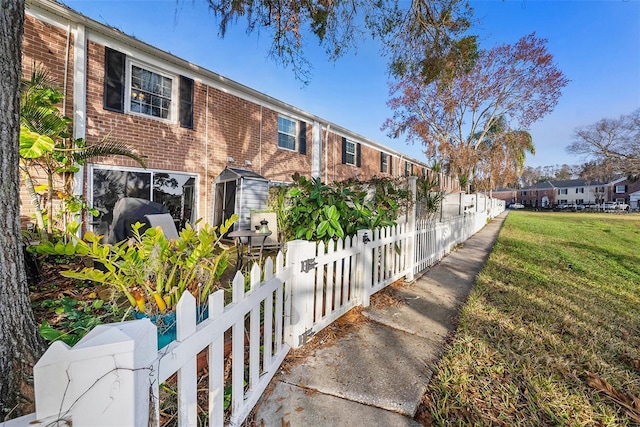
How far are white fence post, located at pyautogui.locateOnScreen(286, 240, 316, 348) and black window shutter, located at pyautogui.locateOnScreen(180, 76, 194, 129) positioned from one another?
21.5 ft

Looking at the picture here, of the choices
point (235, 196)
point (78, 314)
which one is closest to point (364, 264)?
point (78, 314)

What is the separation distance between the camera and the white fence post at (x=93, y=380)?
73 cm

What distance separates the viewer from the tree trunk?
136 centimetres

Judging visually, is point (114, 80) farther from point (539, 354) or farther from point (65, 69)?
point (539, 354)

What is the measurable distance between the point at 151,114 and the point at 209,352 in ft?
23.8

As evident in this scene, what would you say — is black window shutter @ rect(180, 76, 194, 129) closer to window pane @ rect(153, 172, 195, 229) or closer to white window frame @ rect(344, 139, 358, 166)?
window pane @ rect(153, 172, 195, 229)

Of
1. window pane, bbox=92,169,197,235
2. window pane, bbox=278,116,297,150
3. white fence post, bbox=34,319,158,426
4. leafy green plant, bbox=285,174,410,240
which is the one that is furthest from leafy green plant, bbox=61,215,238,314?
window pane, bbox=278,116,297,150

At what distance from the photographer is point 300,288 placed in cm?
248

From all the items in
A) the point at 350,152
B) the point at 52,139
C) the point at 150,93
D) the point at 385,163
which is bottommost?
the point at 52,139

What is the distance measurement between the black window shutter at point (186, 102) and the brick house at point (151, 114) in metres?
0.03

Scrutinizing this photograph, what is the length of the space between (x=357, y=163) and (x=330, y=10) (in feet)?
38.4

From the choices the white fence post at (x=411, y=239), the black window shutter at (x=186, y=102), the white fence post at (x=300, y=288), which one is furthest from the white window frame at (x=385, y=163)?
the white fence post at (x=300, y=288)

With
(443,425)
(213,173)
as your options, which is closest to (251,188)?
(213,173)

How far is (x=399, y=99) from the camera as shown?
1869 centimetres
